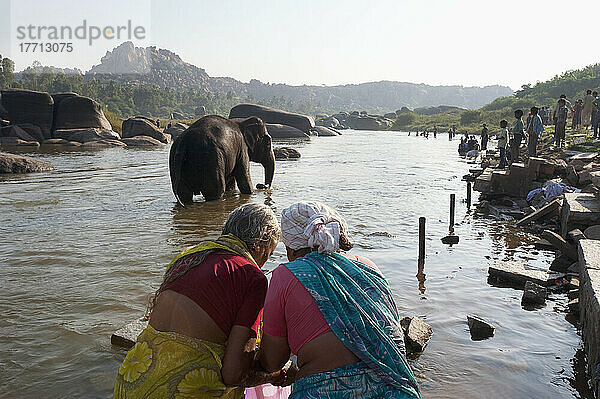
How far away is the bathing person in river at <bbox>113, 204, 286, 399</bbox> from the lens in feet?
8.47

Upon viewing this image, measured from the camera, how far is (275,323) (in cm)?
245

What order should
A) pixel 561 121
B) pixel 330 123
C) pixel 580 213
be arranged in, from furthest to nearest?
pixel 330 123
pixel 561 121
pixel 580 213

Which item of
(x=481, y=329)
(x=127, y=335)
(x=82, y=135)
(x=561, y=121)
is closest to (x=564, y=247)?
(x=481, y=329)

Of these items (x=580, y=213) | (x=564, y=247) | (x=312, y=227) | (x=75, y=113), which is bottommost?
(x=564, y=247)

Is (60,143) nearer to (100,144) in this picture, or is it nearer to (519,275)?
(100,144)

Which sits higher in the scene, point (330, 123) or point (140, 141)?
point (330, 123)

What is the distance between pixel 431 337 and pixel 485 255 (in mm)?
3662

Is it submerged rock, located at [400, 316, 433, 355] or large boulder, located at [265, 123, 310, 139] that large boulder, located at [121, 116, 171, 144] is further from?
submerged rock, located at [400, 316, 433, 355]

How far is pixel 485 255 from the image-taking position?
333 inches

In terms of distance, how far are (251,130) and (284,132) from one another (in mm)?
35256

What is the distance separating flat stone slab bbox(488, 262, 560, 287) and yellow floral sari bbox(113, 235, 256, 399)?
5.14 metres

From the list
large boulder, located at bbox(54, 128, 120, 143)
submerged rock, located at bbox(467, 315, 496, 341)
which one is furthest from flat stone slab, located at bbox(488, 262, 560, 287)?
large boulder, located at bbox(54, 128, 120, 143)

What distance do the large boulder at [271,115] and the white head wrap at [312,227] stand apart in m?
46.7

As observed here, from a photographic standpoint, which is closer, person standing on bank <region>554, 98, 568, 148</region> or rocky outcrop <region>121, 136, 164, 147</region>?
person standing on bank <region>554, 98, 568, 148</region>
